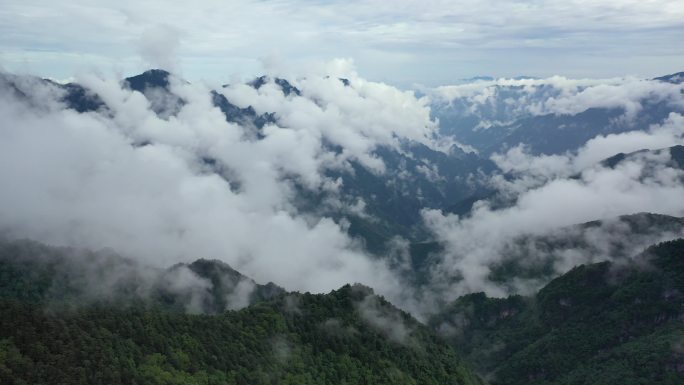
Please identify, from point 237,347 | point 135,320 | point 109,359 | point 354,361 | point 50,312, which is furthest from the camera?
point 354,361

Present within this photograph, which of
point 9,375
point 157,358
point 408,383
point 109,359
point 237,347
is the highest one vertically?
point 9,375

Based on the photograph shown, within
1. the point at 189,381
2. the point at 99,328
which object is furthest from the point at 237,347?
the point at 99,328

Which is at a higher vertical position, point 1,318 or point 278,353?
point 1,318

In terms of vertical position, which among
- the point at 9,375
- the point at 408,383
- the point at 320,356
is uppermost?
the point at 9,375

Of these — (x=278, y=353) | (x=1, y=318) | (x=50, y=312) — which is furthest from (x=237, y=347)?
(x=1, y=318)

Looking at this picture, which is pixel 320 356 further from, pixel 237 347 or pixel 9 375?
pixel 9 375

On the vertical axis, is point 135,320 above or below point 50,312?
below

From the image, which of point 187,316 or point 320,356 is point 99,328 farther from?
point 320,356

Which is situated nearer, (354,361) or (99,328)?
(99,328)

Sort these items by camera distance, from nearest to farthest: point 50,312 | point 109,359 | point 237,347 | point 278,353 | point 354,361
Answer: point 109,359 < point 50,312 < point 237,347 < point 278,353 < point 354,361
